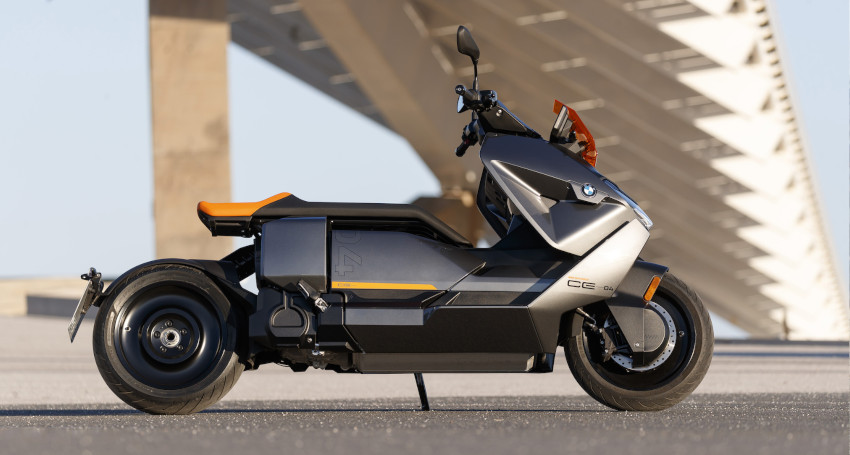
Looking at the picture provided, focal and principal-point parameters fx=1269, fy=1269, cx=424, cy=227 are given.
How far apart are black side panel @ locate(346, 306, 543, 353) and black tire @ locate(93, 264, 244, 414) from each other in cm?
54

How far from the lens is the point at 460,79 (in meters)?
26.1

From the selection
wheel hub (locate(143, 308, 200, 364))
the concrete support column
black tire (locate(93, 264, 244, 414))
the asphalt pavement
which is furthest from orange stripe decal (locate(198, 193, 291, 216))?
the concrete support column

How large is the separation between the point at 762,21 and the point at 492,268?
1532cm

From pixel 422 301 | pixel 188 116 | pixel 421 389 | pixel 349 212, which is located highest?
pixel 188 116

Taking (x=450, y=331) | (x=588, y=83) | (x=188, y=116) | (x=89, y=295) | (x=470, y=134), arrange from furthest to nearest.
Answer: (x=588, y=83)
(x=188, y=116)
(x=470, y=134)
(x=89, y=295)
(x=450, y=331)

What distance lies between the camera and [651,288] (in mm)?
4848

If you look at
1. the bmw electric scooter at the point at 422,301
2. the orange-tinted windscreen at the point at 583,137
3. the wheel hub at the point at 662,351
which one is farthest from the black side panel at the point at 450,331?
the orange-tinted windscreen at the point at 583,137

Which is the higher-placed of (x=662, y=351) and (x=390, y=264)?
(x=390, y=264)

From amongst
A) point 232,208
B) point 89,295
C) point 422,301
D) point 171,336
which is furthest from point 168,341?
point 422,301

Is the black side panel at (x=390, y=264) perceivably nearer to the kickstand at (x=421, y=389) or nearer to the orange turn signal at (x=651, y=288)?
the kickstand at (x=421, y=389)

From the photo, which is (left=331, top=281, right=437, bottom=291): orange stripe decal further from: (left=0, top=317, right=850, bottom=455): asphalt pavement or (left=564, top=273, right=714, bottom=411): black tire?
(left=564, top=273, right=714, bottom=411): black tire

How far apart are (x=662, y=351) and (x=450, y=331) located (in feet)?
2.76

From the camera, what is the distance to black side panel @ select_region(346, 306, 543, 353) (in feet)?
15.4

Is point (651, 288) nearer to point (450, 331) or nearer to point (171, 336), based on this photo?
point (450, 331)
